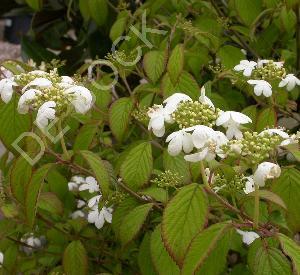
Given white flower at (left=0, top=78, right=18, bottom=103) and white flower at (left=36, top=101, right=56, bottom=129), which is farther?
white flower at (left=0, top=78, right=18, bottom=103)

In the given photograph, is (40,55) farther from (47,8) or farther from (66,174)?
(66,174)

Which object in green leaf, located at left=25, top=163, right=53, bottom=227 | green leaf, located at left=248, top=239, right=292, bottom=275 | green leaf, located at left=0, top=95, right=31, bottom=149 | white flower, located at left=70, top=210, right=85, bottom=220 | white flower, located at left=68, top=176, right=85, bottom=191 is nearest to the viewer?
green leaf, located at left=248, top=239, right=292, bottom=275

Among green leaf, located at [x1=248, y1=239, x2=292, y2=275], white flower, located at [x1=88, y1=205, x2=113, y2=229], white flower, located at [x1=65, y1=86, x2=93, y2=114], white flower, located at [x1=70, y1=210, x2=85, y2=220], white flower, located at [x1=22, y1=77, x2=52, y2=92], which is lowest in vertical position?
white flower, located at [x1=70, y1=210, x2=85, y2=220]

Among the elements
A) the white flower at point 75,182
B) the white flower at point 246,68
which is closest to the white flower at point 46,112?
the white flower at point 246,68

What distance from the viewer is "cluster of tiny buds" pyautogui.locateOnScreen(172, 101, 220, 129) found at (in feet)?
3.24

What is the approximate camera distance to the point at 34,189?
1136 mm

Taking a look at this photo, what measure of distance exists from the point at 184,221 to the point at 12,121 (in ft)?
1.46

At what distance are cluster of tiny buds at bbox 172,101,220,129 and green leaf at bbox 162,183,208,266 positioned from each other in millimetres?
113

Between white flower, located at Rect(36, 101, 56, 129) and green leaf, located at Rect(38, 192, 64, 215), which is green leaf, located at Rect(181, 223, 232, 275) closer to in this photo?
white flower, located at Rect(36, 101, 56, 129)

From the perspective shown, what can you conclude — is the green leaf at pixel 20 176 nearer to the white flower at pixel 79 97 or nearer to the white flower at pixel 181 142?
the white flower at pixel 79 97

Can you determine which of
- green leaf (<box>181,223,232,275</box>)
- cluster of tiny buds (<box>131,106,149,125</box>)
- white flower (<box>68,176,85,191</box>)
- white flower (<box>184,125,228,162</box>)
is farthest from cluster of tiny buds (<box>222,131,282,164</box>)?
white flower (<box>68,176,85,191</box>)

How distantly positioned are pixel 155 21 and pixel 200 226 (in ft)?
3.36

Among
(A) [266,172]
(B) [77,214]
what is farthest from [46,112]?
(B) [77,214]

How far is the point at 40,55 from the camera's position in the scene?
2.68 metres
